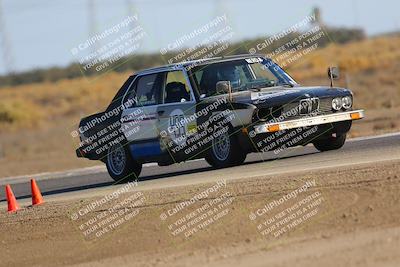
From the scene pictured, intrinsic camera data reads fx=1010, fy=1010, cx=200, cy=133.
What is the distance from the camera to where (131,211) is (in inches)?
458

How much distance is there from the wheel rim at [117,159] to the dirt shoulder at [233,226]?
263 centimetres

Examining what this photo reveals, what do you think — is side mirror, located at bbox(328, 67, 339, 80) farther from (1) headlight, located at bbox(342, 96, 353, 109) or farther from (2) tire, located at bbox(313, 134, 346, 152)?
(2) tire, located at bbox(313, 134, 346, 152)

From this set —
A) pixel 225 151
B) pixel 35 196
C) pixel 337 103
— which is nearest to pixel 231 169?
pixel 225 151

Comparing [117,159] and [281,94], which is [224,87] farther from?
[117,159]

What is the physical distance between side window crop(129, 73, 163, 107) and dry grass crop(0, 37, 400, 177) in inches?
242

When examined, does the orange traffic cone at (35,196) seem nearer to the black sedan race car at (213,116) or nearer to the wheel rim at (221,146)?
the black sedan race car at (213,116)

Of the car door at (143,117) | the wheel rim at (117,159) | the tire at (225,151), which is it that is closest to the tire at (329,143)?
the tire at (225,151)

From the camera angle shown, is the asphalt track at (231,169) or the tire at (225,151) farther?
the tire at (225,151)

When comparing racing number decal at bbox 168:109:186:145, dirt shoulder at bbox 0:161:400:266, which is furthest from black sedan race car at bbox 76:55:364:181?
dirt shoulder at bbox 0:161:400:266

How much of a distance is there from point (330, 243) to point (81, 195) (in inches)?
265

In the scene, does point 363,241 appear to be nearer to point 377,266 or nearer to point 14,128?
point 377,266

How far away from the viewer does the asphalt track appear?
44.4 ft

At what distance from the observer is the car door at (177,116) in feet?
47.7

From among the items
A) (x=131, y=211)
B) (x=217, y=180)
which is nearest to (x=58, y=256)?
(x=131, y=211)
